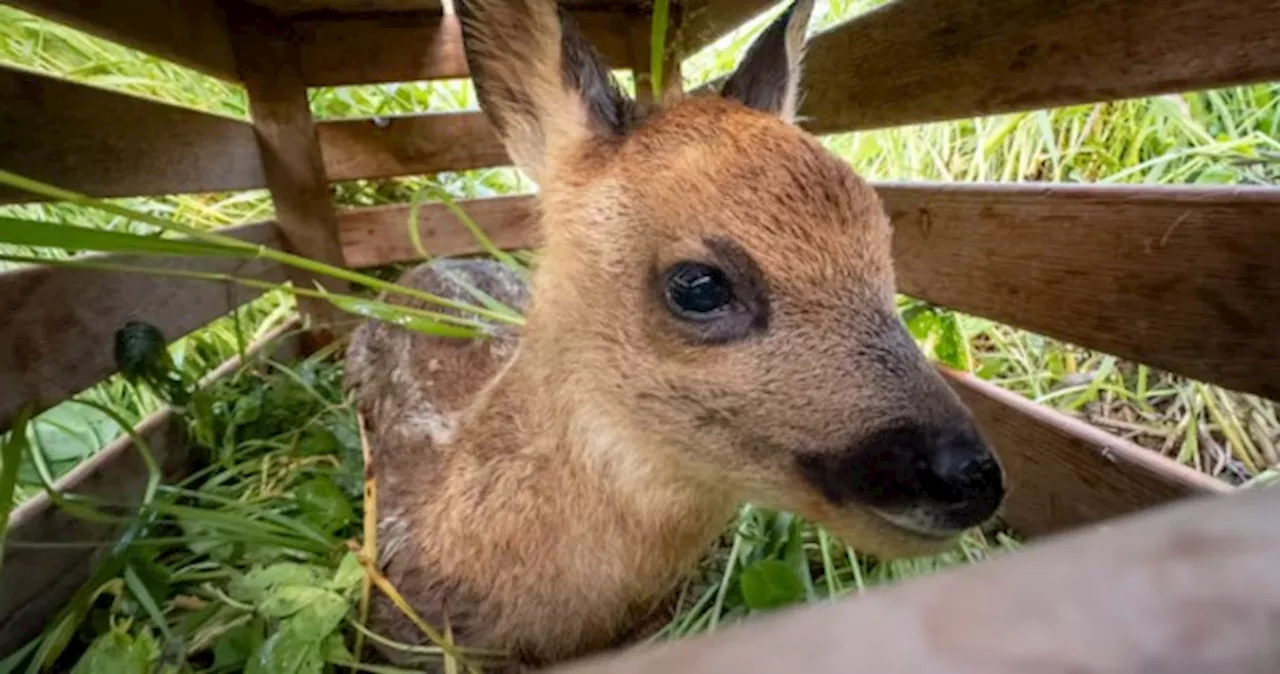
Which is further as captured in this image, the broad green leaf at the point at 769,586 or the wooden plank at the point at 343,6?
the wooden plank at the point at 343,6

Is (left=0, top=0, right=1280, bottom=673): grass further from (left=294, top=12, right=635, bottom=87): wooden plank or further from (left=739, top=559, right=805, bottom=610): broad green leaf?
(left=294, top=12, right=635, bottom=87): wooden plank

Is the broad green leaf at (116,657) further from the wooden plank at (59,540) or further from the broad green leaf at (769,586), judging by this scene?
the broad green leaf at (769,586)

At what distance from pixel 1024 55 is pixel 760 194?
0.85 meters

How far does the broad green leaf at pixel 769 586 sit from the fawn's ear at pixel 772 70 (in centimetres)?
113

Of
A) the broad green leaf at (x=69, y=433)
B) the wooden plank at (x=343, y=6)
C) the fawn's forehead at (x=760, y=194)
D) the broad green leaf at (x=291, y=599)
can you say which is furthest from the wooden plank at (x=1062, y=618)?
the wooden plank at (x=343, y=6)

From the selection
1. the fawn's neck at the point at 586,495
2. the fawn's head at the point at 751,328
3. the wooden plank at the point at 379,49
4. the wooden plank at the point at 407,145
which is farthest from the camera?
the wooden plank at the point at 407,145

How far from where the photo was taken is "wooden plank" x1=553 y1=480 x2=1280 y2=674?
352mm

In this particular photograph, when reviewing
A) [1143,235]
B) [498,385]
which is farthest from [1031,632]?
[498,385]

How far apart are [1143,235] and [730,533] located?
134cm

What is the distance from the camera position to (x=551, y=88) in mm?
2230

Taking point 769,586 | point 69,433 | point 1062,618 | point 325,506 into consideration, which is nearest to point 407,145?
point 69,433

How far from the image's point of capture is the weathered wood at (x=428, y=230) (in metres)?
4.62

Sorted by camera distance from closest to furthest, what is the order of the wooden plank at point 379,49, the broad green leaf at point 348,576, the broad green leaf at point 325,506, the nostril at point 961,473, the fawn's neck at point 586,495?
the nostril at point 961,473
the fawn's neck at point 586,495
the broad green leaf at point 348,576
the broad green leaf at point 325,506
the wooden plank at point 379,49

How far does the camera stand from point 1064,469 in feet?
7.73
